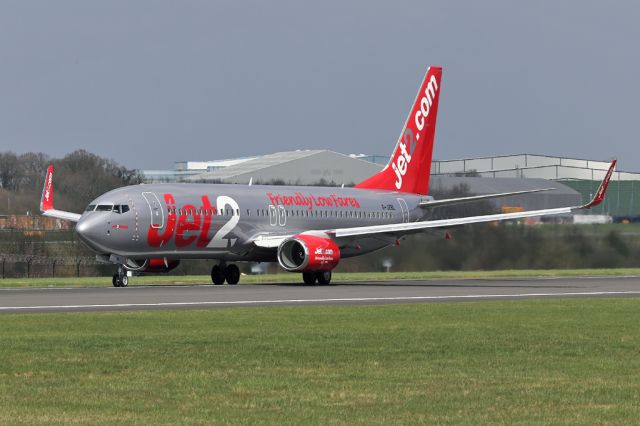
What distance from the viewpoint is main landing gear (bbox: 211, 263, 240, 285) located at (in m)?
51.1

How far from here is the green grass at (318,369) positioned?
14906 millimetres

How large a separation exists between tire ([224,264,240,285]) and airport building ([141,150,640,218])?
1995 centimetres

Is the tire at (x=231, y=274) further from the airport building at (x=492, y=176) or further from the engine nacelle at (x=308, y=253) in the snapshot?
the airport building at (x=492, y=176)

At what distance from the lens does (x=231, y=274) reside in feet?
168

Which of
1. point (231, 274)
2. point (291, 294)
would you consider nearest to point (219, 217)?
point (231, 274)

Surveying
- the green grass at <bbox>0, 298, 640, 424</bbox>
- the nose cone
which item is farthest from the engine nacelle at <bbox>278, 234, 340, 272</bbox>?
the green grass at <bbox>0, 298, 640, 424</bbox>

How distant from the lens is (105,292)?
134 ft

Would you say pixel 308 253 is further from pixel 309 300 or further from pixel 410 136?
pixel 410 136

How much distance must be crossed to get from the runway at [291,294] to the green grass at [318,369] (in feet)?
15.8

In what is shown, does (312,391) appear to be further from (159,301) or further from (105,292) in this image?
(105,292)

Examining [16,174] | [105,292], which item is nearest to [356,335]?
[105,292]

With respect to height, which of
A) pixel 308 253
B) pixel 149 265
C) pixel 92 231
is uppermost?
pixel 92 231

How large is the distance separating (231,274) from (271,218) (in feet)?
9.08

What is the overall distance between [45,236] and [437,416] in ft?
165
